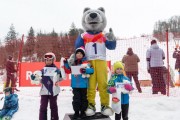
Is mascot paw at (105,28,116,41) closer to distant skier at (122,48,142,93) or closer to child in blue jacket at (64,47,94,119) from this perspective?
child in blue jacket at (64,47,94,119)

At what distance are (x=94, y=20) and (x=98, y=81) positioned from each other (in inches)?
44.9

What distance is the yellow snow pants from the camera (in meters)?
5.31

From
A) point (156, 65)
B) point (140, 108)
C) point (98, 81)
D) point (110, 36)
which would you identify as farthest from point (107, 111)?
point (156, 65)

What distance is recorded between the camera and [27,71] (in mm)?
11523

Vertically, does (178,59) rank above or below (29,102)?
above

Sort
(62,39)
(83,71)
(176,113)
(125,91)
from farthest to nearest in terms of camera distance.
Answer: (62,39)
(176,113)
(125,91)
(83,71)

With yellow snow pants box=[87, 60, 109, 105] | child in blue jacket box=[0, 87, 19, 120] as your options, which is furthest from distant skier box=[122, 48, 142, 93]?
yellow snow pants box=[87, 60, 109, 105]

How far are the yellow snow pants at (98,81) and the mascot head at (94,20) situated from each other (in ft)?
2.15

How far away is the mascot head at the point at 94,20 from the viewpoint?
5.52 meters

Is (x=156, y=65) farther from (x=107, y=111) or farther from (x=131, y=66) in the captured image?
(x=107, y=111)

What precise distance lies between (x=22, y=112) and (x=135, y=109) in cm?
282

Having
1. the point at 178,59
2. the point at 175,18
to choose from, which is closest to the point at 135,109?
the point at 178,59

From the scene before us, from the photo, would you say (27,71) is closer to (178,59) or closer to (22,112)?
(22,112)

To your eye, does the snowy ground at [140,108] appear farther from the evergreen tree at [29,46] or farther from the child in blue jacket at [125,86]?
the evergreen tree at [29,46]
